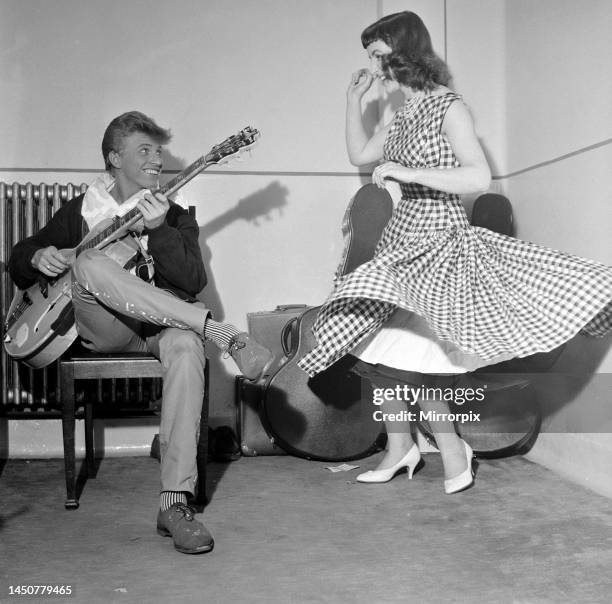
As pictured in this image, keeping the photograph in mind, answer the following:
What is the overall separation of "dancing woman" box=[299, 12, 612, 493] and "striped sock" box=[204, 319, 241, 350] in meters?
0.29

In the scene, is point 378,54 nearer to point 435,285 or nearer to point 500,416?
point 435,285

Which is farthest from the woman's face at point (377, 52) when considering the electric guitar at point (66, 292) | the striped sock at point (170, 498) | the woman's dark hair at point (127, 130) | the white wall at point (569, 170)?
the striped sock at point (170, 498)

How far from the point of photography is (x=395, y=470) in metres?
3.03

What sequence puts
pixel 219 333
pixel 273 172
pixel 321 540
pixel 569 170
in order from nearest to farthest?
pixel 321 540, pixel 219 333, pixel 569 170, pixel 273 172

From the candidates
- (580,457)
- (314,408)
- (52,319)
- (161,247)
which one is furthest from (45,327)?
(580,457)

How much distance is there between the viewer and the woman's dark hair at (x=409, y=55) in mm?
2941

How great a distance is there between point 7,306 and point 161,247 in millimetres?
974

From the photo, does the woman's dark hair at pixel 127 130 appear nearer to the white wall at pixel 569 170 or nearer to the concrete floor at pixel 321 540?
the concrete floor at pixel 321 540

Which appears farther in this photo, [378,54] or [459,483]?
[378,54]

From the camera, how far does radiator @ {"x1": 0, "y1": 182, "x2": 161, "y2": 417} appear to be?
3385 mm

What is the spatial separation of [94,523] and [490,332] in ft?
4.18

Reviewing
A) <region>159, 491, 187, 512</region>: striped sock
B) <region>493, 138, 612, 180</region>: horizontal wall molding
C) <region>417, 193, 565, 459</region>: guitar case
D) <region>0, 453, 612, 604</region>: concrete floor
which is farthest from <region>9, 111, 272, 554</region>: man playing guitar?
<region>493, 138, 612, 180</region>: horizontal wall molding

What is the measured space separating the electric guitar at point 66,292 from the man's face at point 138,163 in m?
0.36

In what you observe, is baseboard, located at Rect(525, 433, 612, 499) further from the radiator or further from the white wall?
the radiator
